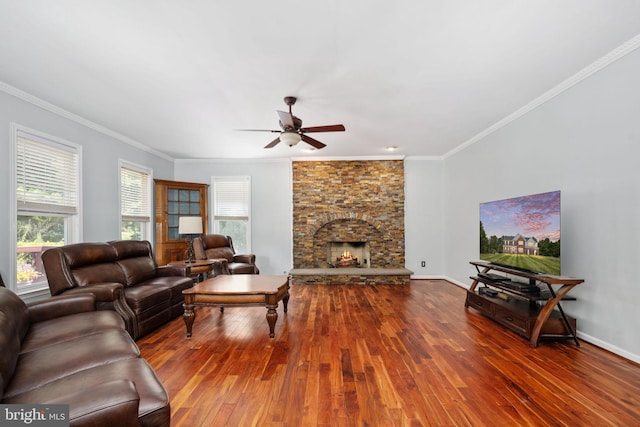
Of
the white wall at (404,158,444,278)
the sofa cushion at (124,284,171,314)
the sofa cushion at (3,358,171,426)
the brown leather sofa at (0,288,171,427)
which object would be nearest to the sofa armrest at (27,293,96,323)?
the brown leather sofa at (0,288,171,427)

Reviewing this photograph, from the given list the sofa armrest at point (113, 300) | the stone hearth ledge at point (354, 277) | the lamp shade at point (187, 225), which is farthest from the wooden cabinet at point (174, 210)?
the sofa armrest at point (113, 300)

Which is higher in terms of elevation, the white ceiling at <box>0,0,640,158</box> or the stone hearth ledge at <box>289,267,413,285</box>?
the white ceiling at <box>0,0,640,158</box>

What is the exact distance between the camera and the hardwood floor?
5.86ft

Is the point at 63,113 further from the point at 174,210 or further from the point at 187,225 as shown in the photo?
the point at 174,210

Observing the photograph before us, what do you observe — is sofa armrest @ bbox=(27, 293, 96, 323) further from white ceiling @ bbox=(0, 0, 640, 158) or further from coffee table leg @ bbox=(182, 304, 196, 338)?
white ceiling @ bbox=(0, 0, 640, 158)

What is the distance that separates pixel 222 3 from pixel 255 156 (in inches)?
166

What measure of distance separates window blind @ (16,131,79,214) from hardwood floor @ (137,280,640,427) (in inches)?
82.8

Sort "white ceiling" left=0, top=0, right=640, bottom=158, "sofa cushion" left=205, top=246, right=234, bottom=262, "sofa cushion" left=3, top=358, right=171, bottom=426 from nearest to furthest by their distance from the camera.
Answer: "sofa cushion" left=3, top=358, right=171, bottom=426, "white ceiling" left=0, top=0, right=640, bottom=158, "sofa cushion" left=205, top=246, right=234, bottom=262

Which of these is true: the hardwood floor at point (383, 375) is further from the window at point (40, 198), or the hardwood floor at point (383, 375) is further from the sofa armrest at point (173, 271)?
the window at point (40, 198)

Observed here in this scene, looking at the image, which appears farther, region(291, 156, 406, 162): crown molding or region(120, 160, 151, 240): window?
region(291, 156, 406, 162): crown molding

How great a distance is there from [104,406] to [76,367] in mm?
739

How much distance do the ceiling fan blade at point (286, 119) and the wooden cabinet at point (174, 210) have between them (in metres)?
3.64

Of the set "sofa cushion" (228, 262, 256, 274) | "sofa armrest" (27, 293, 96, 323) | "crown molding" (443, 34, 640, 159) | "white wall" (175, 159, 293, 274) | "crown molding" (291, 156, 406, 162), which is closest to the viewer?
"sofa armrest" (27, 293, 96, 323)

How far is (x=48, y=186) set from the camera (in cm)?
348
